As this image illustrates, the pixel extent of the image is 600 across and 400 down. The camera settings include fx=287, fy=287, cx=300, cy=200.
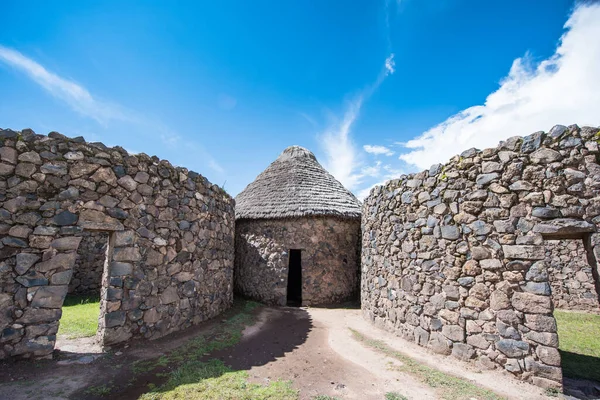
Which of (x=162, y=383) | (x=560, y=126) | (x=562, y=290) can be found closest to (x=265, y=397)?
(x=162, y=383)

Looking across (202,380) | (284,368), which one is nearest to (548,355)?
(284,368)

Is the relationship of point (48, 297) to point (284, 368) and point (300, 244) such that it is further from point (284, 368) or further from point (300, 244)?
point (300, 244)

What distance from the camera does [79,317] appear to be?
7156mm

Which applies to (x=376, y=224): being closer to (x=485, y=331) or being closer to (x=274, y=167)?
(x=485, y=331)

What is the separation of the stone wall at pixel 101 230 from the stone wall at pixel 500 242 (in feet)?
16.6

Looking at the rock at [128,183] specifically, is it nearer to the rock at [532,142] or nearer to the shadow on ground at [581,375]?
the rock at [532,142]

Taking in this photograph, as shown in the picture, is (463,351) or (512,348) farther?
(463,351)

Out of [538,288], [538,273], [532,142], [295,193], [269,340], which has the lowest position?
[269,340]

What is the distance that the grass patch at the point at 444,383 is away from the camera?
3855 millimetres

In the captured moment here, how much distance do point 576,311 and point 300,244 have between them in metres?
9.68

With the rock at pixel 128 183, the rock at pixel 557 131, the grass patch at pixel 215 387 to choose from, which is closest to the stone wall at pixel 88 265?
the rock at pixel 128 183

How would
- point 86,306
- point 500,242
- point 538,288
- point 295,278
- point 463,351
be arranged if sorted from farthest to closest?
point 295,278 < point 86,306 < point 463,351 < point 500,242 < point 538,288

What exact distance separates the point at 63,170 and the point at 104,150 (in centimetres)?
72

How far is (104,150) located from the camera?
5.23 metres
